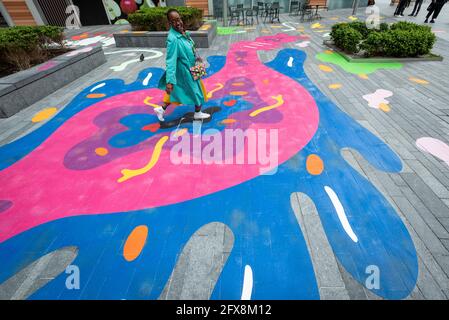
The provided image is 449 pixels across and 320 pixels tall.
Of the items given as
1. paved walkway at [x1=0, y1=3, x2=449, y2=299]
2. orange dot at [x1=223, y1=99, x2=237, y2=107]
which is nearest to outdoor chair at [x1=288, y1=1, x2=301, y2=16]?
A: paved walkway at [x1=0, y1=3, x2=449, y2=299]

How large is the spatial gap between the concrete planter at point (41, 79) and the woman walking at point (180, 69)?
368 cm

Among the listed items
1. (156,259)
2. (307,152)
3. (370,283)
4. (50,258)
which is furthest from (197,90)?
(370,283)

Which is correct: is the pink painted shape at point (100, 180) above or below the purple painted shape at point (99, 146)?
below

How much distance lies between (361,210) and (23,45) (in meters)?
8.63

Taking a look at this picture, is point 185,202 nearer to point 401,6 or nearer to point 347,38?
point 347,38

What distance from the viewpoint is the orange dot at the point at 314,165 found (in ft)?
11.7

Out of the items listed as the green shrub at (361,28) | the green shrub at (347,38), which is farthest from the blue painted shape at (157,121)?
the green shrub at (361,28)

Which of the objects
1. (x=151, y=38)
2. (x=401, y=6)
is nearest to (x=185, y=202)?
(x=151, y=38)

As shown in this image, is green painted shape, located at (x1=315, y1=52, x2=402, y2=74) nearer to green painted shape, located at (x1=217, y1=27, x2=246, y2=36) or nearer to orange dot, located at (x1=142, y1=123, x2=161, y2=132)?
orange dot, located at (x1=142, y1=123, x2=161, y2=132)

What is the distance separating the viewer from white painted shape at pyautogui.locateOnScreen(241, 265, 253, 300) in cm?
224

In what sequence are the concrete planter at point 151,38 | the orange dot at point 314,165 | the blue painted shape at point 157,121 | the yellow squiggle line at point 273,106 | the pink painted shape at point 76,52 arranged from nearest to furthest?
the orange dot at point 314,165, the blue painted shape at point 157,121, the yellow squiggle line at point 273,106, the pink painted shape at point 76,52, the concrete planter at point 151,38

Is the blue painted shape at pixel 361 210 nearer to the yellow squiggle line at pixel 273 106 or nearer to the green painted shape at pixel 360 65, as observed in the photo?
the yellow squiggle line at pixel 273 106

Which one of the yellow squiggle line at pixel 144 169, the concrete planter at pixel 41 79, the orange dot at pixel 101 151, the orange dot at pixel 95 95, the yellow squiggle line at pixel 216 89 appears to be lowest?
the yellow squiggle line at pixel 144 169

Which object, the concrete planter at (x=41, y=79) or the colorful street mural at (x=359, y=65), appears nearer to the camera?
the concrete planter at (x=41, y=79)
